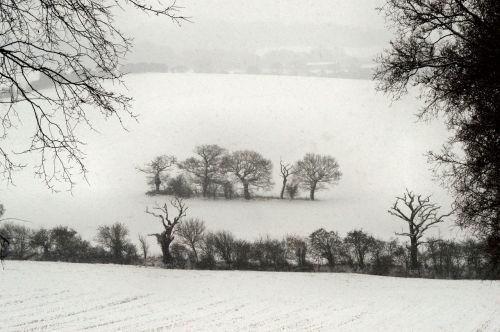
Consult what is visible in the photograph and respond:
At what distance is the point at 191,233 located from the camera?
135 feet

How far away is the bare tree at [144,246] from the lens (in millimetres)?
39812

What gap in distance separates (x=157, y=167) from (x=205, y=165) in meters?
7.60

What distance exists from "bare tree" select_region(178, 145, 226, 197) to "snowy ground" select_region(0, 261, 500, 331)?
28732mm

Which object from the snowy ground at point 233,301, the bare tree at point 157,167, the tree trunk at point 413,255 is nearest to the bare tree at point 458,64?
the snowy ground at point 233,301

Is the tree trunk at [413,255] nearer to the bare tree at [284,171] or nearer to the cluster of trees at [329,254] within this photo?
the cluster of trees at [329,254]

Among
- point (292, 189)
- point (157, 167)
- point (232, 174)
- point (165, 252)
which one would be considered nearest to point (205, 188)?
point (232, 174)

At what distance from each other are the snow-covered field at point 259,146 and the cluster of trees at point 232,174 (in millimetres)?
2194

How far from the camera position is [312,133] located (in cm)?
7475

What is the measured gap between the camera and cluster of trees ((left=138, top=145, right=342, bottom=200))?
2231 inches

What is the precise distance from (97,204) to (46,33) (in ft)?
171

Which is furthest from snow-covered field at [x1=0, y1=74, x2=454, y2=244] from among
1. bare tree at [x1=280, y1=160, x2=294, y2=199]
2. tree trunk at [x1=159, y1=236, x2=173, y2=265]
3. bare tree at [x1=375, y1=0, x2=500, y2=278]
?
bare tree at [x1=375, y1=0, x2=500, y2=278]

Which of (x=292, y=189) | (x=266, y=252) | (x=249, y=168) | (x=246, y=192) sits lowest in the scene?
(x=266, y=252)

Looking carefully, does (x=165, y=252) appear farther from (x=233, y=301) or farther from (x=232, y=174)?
(x=232, y=174)

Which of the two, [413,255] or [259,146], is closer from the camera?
[413,255]
